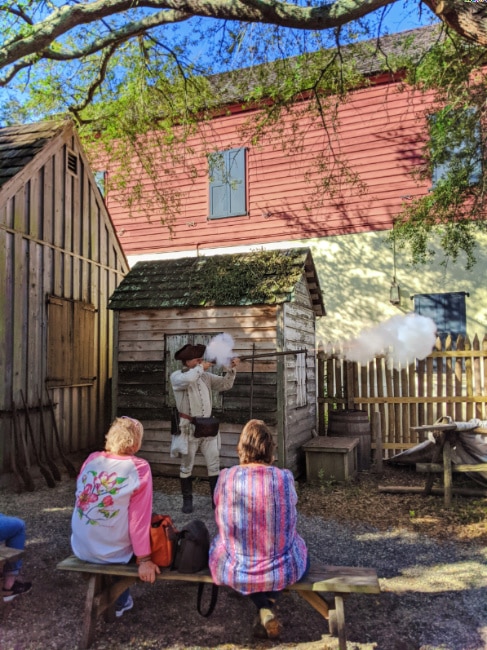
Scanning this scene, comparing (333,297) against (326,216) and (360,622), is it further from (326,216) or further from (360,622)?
(360,622)

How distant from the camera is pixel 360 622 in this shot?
3.53 m

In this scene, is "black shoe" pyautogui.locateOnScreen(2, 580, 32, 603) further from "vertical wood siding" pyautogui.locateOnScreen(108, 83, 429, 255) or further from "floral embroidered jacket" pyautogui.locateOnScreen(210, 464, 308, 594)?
"vertical wood siding" pyautogui.locateOnScreen(108, 83, 429, 255)

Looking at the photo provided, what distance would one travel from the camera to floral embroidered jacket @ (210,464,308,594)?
306 centimetres

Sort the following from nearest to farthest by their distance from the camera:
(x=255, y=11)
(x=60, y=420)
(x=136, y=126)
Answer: (x=255, y=11), (x=60, y=420), (x=136, y=126)

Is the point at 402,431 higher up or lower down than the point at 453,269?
lower down

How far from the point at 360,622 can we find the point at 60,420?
22.0 ft

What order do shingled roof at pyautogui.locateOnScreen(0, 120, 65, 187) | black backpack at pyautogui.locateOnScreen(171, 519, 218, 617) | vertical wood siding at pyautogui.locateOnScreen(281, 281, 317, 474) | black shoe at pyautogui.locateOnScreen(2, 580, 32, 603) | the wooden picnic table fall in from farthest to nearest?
shingled roof at pyautogui.locateOnScreen(0, 120, 65, 187)
vertical wood siding at pyautogui.locateOnScreen(281, 281, 317, 474)
the wooden picnic table
black shoe at pyautogui.locateOnScreen(2, 580, 32, 603)
black backpack at pyautogui.locateOnScreen(171, 519, 218, 617)

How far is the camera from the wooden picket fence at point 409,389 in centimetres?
854

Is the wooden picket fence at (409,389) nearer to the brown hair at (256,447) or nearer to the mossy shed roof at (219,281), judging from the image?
the mossy shed roof at (219,281)

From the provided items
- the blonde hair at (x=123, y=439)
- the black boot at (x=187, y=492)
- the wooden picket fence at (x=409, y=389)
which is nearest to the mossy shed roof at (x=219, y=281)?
the wooden picket fence at (x=409, y=389)

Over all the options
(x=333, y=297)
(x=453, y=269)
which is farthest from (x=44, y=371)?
(x=453, y=269)

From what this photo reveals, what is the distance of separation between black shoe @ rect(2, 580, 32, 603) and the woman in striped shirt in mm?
1661

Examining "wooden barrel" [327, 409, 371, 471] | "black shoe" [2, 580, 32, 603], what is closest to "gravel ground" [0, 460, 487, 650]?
"black shoe" [2, 580, 32, 603]

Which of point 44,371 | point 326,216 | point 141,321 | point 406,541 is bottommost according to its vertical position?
point 406,541
